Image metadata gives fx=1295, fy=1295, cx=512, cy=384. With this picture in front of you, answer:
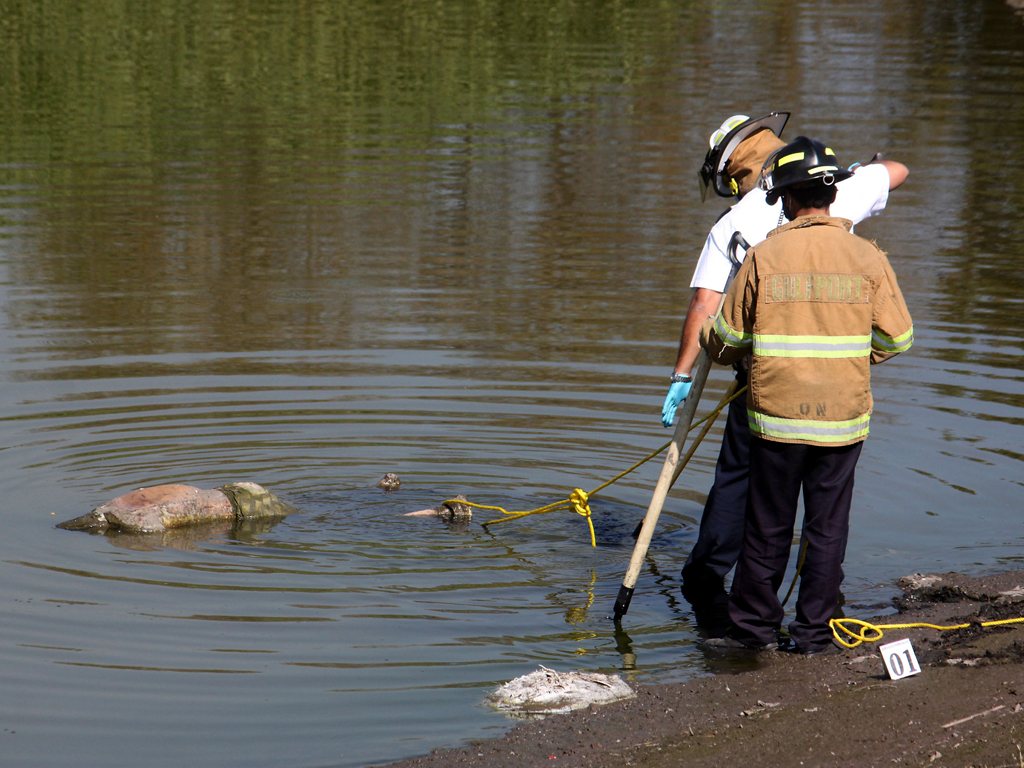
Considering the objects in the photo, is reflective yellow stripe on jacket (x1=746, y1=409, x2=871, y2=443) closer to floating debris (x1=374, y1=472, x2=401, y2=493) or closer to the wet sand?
the wet sand

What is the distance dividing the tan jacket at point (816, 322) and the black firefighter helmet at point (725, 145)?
0.93 meters

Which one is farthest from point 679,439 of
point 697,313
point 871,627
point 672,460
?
point 871,627

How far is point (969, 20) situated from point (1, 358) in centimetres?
3448

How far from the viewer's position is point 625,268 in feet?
46.7

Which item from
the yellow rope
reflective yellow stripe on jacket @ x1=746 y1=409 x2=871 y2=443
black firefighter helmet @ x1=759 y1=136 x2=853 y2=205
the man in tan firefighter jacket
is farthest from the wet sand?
black firefighter helmet @ x1=759 y1=136 x2=853 y2=205

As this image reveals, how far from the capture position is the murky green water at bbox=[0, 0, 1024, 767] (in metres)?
5.86

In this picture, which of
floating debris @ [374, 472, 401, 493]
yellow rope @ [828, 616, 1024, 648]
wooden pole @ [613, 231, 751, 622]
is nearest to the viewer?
yellow rope @ [828, 616, 1024, 648]

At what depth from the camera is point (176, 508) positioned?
753 centimetres

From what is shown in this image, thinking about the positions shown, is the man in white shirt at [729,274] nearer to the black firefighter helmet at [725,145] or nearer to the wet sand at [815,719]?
the black firefighter helmet at [725,145]

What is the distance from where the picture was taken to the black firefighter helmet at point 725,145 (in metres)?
6.23

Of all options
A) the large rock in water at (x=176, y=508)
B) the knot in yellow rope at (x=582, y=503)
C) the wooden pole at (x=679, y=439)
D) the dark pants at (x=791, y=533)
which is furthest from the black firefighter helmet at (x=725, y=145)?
the large rock in water at (x=176, y=508)

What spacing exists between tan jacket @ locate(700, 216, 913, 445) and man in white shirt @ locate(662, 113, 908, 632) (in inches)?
24.3

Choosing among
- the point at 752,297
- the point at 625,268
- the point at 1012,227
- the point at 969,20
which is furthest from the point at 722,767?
the point at 969,20

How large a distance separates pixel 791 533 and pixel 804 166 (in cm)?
159
